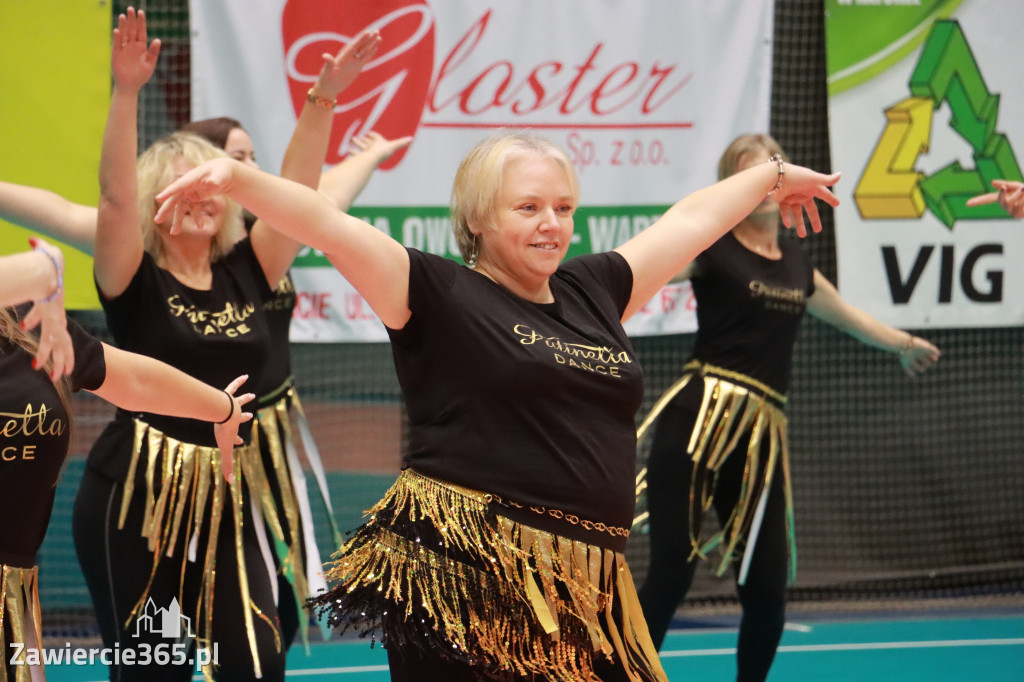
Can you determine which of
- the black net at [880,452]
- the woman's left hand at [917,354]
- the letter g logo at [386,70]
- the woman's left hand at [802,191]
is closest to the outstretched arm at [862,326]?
the woman's left hand at [917,354]

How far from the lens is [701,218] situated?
2293mm

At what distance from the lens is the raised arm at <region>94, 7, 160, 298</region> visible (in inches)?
95.3

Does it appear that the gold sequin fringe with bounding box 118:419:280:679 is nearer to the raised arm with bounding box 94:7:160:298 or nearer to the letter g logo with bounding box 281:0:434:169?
the raised arm with bounding box 94:7:160:298

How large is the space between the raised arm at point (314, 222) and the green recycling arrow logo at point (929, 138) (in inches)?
126

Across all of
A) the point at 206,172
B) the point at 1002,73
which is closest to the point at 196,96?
the point at 206,172

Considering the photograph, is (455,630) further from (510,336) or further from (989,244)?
(989,244)

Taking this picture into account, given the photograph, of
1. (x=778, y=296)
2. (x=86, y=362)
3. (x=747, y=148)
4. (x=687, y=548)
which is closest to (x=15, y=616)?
(x=86, y=362)

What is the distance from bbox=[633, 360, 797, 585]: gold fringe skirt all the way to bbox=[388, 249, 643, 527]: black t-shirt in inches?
56.8

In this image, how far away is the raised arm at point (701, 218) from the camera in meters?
2.27

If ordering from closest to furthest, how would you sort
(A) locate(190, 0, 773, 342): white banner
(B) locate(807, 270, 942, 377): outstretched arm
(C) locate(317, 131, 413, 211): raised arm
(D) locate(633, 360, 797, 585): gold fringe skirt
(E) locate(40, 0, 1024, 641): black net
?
(C) locate(317, 131, 413, 211): raised arm → (D) locate(633, 360, 797, 585): gold fringe skirt → (B) locate(807, 270, 942, 377): outstretched arm → (A) locate(190, 0, 773, 342): white banner → (E) locate(40, 0, 1024, 641): black net

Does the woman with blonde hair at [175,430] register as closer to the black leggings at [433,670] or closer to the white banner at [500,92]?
the black leggings at [433,670]

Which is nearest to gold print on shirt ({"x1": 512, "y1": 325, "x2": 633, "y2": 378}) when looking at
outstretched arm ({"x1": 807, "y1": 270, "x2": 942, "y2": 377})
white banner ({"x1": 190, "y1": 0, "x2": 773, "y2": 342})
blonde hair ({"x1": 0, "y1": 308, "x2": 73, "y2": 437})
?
blonde hair ({"x1": 0, "y1": 308, "x2": 73, "y2": 437})

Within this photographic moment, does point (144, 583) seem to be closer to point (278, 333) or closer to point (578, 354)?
point (278, 333)

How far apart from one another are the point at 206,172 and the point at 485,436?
605 mm
